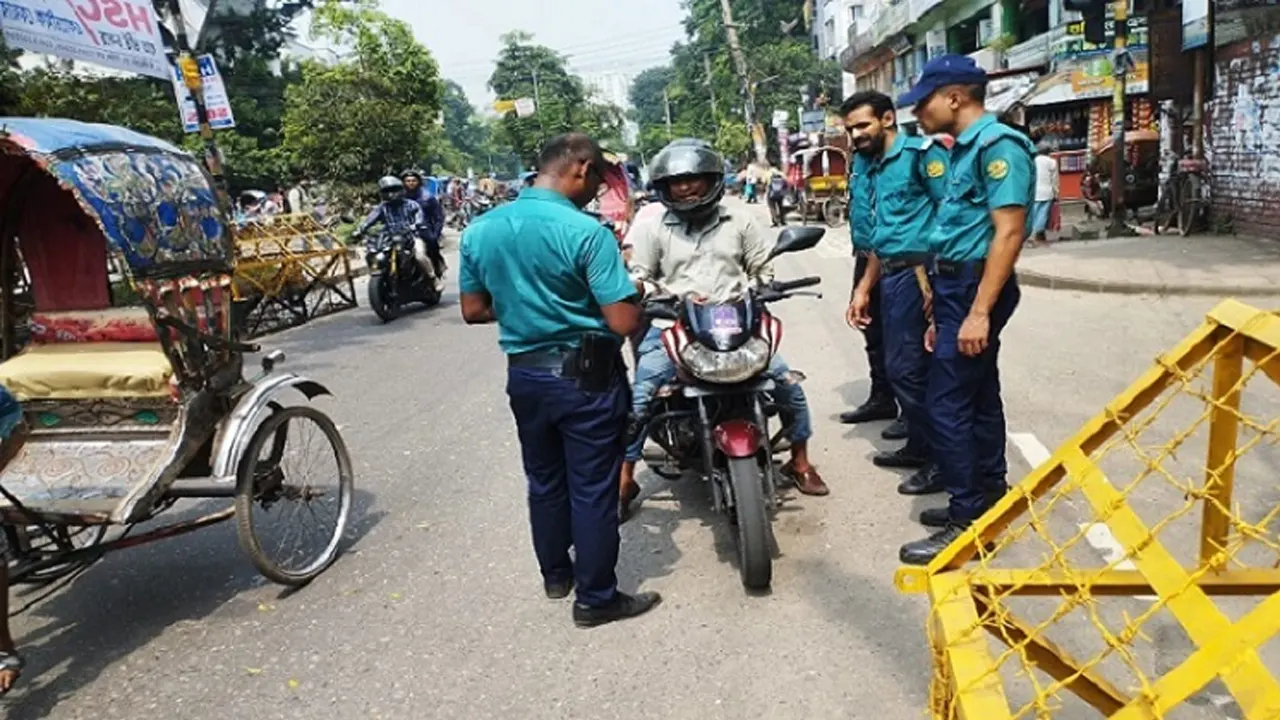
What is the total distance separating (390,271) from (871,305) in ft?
22.0

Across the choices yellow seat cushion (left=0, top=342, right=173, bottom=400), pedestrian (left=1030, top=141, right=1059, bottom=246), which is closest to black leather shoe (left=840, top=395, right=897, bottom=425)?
yellow seat cushion (left=0, top=342, right=173, bottom=400)

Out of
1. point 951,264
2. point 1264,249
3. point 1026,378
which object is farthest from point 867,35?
point 951,264

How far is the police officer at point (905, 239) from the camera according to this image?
4.09 meters

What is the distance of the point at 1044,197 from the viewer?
38.3 feet

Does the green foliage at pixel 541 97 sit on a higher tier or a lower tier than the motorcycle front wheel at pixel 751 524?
higher

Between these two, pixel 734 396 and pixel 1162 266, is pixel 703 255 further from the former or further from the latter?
pixel 1162 266

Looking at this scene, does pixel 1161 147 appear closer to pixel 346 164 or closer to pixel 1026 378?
pixel 1026 378

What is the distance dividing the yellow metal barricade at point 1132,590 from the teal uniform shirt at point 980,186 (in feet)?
4.33

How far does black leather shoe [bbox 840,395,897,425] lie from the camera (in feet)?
18.1

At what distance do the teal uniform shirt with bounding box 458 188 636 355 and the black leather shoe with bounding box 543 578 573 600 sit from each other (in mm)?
908

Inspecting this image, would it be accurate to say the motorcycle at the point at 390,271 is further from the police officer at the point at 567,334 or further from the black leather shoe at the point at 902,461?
the police officer at the point at 567,334

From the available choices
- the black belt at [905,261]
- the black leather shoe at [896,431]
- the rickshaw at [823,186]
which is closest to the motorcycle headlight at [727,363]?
the black belt at [905,261]

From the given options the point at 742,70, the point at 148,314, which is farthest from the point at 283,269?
the point at 742,70

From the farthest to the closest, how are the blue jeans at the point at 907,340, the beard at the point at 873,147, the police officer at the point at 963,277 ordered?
the beard at the point at 873,147
the blue jeans at the point at 907,340
the police officer at the point at 963,277
